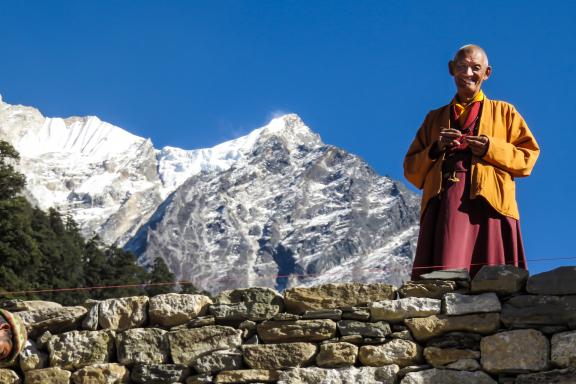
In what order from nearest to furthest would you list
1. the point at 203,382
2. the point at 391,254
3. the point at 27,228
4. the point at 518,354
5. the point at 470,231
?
the point at 518,354
the point at 203,382
the point at 470,231
the point at 27,228
the point at 391,254

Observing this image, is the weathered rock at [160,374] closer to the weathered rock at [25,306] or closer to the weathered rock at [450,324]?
the weathered rock at [25,306]

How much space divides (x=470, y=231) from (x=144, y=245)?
625ft

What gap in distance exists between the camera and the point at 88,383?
7422 mm

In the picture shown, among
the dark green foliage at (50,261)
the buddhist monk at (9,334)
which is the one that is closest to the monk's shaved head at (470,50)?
the buddhist monk at (9,334)

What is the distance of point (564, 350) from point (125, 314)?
9.16 ft

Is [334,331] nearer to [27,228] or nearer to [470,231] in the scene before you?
[470,231]

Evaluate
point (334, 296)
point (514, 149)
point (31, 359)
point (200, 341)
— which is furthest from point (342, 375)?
point (514, 149)

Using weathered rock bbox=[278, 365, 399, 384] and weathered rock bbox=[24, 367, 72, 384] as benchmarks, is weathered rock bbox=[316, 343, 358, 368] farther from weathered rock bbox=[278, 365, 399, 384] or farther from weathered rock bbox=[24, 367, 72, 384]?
weathered rock bbox=[24, 367, 72, 384]

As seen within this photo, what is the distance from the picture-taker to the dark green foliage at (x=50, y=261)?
30766 millimetres

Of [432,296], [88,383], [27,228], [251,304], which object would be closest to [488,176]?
[432,296]

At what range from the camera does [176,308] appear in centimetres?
748

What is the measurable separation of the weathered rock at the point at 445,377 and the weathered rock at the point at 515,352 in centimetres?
6

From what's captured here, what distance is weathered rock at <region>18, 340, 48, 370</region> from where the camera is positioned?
24.8 ft

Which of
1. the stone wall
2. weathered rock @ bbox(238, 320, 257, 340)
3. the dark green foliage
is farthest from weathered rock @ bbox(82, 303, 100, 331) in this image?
the dark green foliage
